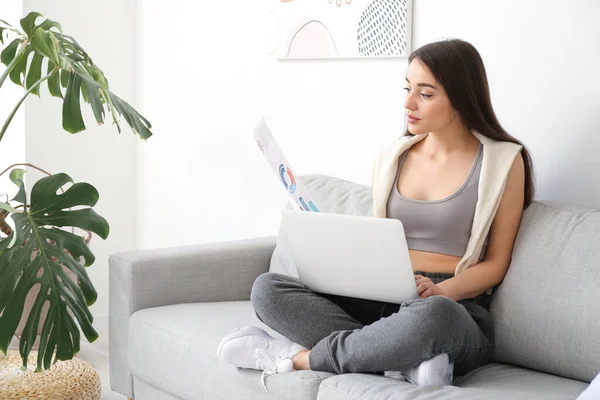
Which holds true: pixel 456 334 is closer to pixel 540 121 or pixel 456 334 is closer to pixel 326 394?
pixel 326 394

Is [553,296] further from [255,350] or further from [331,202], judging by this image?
[331,202]

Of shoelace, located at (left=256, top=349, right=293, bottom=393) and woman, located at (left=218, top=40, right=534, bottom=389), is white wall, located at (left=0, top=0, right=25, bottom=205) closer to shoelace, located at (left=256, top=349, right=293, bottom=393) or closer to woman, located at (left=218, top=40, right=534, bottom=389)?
woman, located at (left=218, top=40, right=534, bottom=389)

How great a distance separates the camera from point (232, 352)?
6.84ft

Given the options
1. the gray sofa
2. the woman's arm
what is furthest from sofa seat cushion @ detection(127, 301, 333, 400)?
the woman's arm

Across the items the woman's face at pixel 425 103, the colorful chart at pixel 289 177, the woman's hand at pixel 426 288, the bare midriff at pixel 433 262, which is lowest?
the woman's hand at pixel 426 288

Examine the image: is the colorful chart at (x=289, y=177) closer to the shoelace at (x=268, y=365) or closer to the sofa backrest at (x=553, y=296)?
the shoelace at (x=268, y=365)

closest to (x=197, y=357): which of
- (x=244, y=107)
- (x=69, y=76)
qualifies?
(x=69, y=76)

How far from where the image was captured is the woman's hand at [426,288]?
2041 millimetres

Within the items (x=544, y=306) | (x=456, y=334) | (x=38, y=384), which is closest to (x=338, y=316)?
(x=456, y=334)

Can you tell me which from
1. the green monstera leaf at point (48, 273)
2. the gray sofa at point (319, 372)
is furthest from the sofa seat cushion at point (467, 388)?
the green monstera leaf at point (48, 273)

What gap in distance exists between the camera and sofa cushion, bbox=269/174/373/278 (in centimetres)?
258

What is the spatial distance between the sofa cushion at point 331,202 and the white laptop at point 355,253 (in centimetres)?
49

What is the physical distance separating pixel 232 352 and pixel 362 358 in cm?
34

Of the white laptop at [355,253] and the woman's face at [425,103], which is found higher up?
the woman's face at [425,103]
